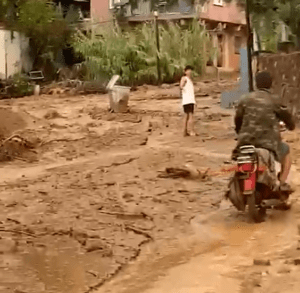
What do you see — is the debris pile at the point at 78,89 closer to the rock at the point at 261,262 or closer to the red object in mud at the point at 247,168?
the red object in mud at the point at 247,168

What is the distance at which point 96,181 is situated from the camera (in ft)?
34.0

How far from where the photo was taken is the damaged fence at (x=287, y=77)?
51.9 ft

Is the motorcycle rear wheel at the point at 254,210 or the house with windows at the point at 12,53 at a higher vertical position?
the house with windows at the point at 12,53

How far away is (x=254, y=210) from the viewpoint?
723 cm

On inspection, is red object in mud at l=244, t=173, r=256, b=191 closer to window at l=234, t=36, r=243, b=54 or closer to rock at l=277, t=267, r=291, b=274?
rock at l=277, t=267, r=291, b=274

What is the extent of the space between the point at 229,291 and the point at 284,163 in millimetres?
2812

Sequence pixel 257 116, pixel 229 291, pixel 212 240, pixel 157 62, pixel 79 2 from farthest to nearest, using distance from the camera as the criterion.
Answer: pixel 79 2
pixel 157 62
pixel 257 116
pixel 212 240
pixel 229 291

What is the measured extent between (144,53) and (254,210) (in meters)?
23.9

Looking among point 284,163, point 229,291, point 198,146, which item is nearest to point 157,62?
point 198,146

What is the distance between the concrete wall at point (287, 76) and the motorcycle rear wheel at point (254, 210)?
8802 millimetres

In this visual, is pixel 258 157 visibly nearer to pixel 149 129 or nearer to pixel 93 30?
pixel 149 129

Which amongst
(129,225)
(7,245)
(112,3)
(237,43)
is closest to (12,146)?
(129,225)

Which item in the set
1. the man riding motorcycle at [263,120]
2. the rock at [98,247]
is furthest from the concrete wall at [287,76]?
the rock at [98,247]

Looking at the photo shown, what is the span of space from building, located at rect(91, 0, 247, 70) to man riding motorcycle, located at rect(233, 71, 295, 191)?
2488 cm
